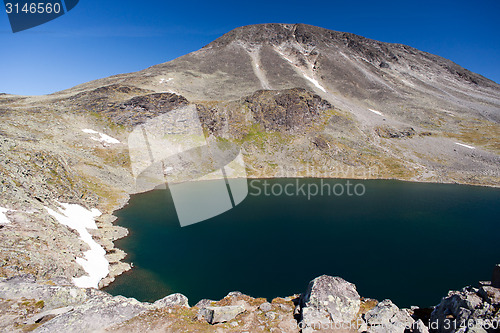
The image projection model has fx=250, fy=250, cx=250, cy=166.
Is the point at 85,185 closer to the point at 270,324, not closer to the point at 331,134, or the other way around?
the point at 270,324

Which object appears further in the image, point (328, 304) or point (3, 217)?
point (3, 217)

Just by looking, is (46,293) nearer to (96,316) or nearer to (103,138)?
(96,316)

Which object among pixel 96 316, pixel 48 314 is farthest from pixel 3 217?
pixel 96 316

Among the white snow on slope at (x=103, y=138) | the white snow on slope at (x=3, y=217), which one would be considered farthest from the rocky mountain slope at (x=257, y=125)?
the white snow on slope at (x=103, y=138)

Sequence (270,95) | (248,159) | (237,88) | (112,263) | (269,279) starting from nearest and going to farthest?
1. (269,279)
2. (112,263)
3. (248,159)
4. (270,95)
5. (237,88)

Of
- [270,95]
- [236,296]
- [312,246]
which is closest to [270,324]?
[236,296]

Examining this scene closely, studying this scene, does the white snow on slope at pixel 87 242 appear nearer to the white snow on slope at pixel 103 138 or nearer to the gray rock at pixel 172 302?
the gray rock at pixel 172 302

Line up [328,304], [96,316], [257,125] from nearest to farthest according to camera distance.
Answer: [96,316], [328,304], [257,125]
